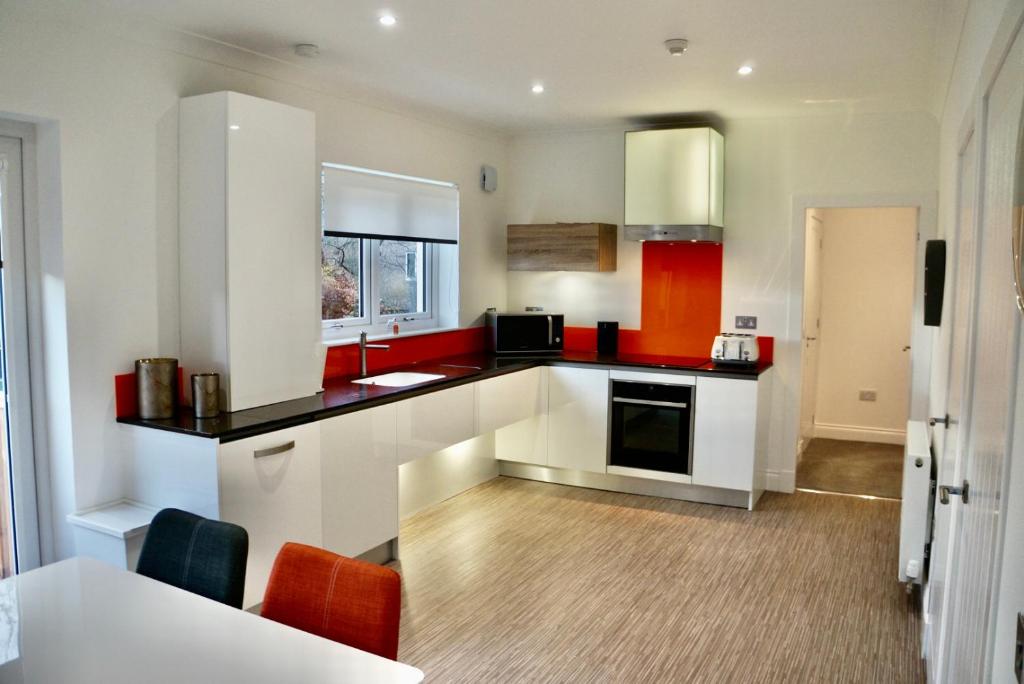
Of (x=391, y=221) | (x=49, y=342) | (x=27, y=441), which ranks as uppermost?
(x=391, y=221)

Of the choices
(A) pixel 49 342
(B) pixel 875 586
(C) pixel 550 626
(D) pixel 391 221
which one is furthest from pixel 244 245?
(B) pixel 875 586

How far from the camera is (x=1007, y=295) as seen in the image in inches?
54.7

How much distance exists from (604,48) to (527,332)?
8.01 feet

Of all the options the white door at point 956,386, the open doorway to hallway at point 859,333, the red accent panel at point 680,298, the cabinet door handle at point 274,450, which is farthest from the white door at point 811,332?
the cabinet door handle at point 274,450

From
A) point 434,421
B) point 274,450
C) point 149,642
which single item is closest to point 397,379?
point 434,421

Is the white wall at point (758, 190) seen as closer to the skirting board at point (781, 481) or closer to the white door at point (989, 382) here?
the skirting board at point (781, 481)

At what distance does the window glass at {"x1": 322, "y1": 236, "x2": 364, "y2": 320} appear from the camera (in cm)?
459

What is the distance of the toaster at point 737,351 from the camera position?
16.8 ft

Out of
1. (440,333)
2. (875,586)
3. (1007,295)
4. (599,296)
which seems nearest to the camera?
(1007,295)

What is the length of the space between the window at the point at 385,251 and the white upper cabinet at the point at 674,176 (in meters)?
1.27

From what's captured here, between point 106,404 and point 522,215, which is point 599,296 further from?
point 106,404

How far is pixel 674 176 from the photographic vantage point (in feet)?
17.0

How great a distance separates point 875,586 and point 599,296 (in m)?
2.82

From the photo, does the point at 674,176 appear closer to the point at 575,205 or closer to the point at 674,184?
the point at 674,184
